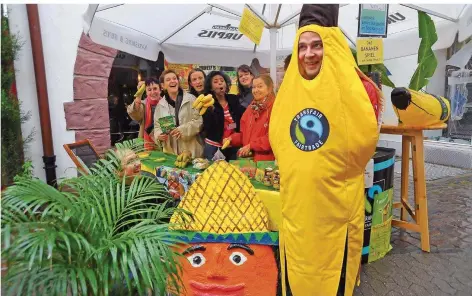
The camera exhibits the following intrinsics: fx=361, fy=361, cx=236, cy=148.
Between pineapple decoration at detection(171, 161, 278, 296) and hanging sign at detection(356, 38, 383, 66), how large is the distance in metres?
1.47

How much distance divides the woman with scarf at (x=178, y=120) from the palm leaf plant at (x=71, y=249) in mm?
1781

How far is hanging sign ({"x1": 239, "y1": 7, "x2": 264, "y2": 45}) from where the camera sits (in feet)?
11.5

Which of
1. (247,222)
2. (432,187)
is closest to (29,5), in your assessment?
(247,222)

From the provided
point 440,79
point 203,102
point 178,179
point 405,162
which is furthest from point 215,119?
point 440,79

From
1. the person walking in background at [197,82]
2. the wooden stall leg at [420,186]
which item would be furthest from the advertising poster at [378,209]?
the person walking in background at [197,82]

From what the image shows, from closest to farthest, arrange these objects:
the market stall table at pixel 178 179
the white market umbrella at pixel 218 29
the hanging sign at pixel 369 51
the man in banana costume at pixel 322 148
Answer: the man in banana costume at pixel 322 148 < the market stall table at pixel 178 179 < the hanging sign at pixel 369 51 < the white market umbrella at pixel 218 29

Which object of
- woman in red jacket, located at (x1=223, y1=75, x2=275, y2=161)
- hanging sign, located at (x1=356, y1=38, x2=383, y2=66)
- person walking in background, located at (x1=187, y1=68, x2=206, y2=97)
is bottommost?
woman in red jacket, located at (x1=223, y1=75, x2=275, y2=161)

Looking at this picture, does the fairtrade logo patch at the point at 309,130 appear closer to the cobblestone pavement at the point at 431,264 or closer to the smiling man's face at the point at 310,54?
the smiling man's face at the point at 310,54

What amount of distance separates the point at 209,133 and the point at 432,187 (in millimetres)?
4042

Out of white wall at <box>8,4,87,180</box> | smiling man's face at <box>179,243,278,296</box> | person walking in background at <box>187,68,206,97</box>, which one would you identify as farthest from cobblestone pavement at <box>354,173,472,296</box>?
white wall at <box>8,4,87,180</box>

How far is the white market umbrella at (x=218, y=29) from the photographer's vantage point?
367 cm

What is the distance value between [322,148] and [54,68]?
14.1 feet

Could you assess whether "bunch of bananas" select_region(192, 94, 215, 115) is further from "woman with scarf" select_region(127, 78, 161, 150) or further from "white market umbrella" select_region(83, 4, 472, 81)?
"woman with scarf" select_region(127, 78, 161, 150)

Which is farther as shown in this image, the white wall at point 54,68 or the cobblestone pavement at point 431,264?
the white wall at point 54,68
